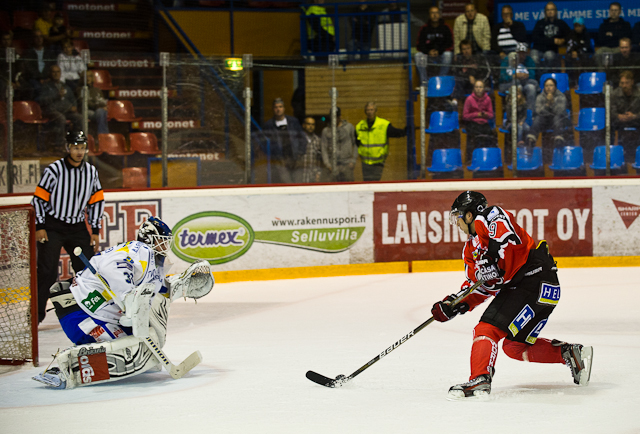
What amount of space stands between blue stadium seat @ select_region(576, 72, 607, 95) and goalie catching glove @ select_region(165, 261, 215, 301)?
5264mm

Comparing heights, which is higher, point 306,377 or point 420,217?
point 420,217

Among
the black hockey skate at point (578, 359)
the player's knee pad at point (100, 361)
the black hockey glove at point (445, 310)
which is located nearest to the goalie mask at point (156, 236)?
the player's knee pad at point (100, 361)

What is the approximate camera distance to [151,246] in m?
4.02

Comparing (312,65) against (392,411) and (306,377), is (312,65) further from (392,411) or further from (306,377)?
(392,411)

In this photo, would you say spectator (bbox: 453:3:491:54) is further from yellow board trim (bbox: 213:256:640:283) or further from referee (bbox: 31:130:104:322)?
referee (bbox: 31:130:104:322)

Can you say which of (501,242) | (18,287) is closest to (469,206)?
(501,242)

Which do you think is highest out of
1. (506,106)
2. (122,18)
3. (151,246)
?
(122,18)

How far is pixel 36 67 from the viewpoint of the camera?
713 centimetres

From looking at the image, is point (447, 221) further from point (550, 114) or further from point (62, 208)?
point (62, 208)

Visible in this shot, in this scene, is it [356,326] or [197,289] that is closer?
[197,289]

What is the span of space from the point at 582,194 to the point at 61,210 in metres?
5.26

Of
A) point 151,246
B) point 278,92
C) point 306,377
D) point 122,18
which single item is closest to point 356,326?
point 306,377

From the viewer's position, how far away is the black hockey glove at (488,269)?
3.66 meters

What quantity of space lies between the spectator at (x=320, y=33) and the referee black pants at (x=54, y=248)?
18.7 feet
